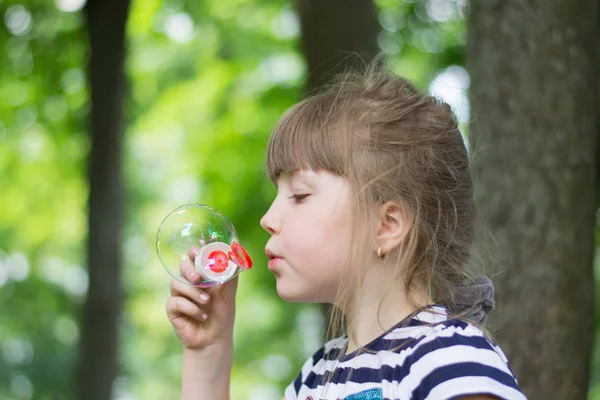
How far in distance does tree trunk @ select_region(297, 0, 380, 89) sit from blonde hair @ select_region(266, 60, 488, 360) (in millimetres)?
2750

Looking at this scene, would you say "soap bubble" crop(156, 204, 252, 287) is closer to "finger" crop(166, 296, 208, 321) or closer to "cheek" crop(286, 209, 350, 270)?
"finger" crop(166, 296, 208, 321)

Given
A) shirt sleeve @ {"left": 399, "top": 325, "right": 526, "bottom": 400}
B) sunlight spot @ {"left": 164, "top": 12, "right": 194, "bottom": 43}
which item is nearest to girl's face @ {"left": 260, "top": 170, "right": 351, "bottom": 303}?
shirt sleeve @ {"left": 399, "top": 325, "right": 526, "bottom": 400}

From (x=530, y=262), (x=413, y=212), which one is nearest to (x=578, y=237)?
(x=530, y=262)

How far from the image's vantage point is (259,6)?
413 inches

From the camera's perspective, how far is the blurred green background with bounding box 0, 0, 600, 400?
8.98 metres

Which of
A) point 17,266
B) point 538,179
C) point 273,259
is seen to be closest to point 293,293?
point 273,259

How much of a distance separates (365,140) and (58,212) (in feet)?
39.6

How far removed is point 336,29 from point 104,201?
392cm

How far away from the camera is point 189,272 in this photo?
2.35 meters

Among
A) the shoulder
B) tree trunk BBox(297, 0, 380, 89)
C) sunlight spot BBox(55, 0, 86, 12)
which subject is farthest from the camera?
sunlight spot BBox(55, 0, 86, 12)

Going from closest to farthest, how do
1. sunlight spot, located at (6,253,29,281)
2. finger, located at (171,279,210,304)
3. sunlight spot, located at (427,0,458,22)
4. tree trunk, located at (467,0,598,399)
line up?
finger, located at (171,279,210,304), tree trunk, located at (467,0,598,399), sunlight spot, located at (427,0,458,22), sunlight spot, located at (6,253,29,281)

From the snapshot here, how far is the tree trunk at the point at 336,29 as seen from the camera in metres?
4.95

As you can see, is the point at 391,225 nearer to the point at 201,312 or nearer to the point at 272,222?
the point at 272,222

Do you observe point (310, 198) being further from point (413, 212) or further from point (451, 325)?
point (451, 325)
